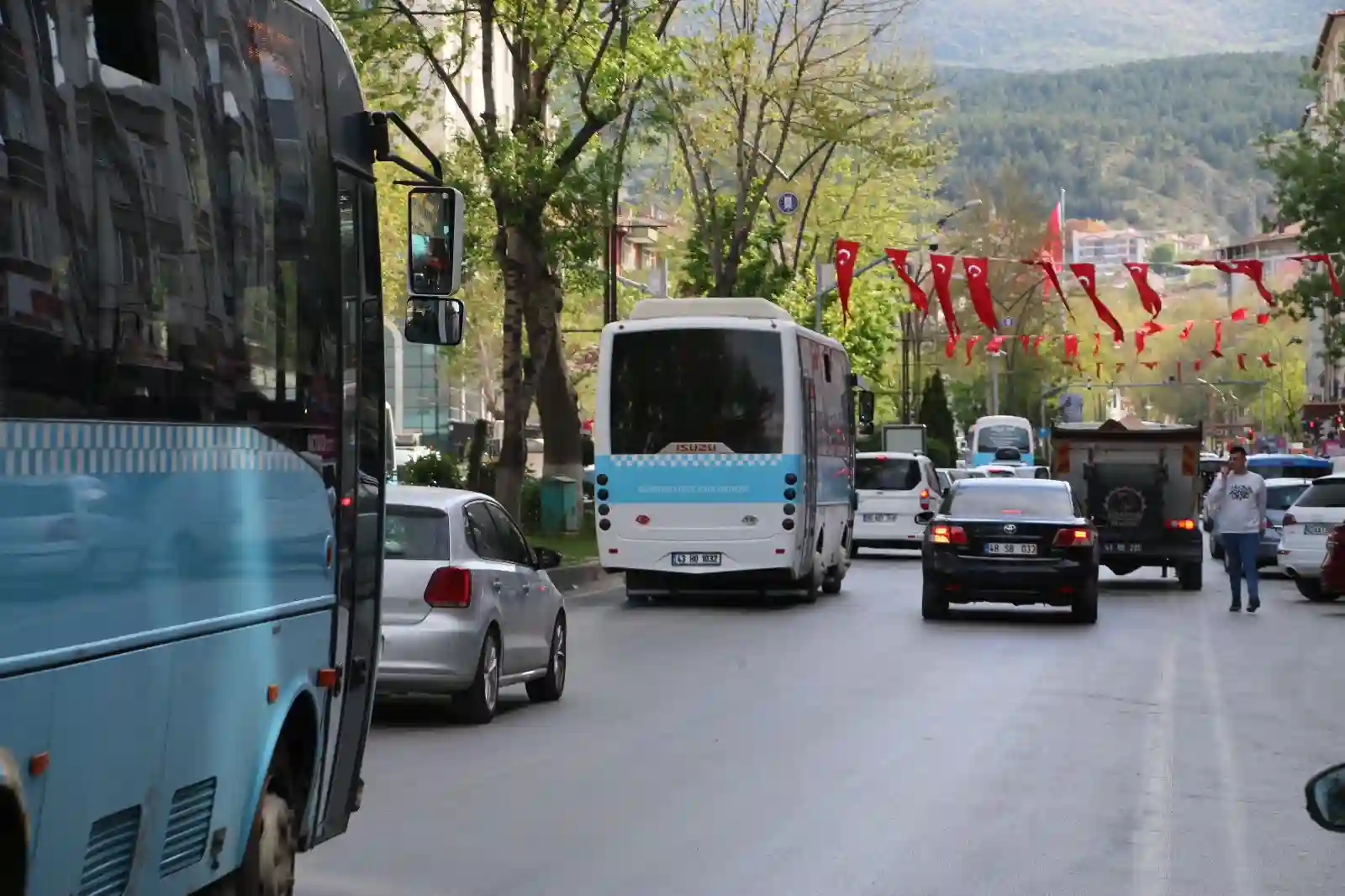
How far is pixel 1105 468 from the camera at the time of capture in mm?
37250

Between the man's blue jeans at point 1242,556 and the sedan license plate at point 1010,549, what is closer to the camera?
the sedan license plate at point 1010,549

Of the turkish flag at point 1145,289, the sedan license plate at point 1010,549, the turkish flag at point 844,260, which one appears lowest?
the sedan license plate at point 1010,549

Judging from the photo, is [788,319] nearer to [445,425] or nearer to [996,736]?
[996,736]

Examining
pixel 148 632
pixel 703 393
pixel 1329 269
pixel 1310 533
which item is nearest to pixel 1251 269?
pixel 1329 269

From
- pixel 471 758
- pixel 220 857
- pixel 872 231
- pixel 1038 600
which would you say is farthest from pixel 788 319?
pixel 872 231

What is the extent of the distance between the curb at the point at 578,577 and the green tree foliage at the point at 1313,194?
2112 cm

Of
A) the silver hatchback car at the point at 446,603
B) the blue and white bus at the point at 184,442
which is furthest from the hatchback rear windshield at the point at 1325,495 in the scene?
the blue and white bus at the point at 184,442

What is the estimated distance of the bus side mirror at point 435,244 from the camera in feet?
29.9

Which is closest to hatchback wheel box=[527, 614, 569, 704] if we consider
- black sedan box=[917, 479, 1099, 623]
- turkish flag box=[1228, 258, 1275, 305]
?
black sedan box=[917, 479, 1099, 623]

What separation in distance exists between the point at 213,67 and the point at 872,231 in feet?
224

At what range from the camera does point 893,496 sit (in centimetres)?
4388

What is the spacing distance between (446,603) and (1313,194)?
39.0 m

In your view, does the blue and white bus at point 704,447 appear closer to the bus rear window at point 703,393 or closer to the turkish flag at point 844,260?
the bus rear window at point 703,393

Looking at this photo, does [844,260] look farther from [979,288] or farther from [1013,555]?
[1013,555]
